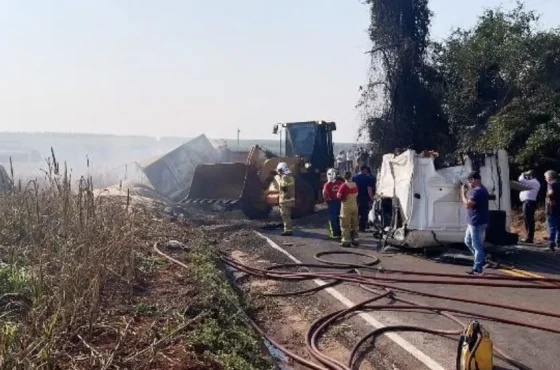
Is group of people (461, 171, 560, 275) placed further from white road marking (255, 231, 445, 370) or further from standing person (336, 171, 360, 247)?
standing person (336, 171, 360, 247)

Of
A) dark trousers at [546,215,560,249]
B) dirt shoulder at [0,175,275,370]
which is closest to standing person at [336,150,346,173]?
dark trousers at [546,215,560,249]

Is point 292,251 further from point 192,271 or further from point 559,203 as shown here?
point 559,203

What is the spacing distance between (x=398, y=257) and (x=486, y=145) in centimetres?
744

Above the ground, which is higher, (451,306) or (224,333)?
(224,333)

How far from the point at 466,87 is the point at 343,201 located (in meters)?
9.17

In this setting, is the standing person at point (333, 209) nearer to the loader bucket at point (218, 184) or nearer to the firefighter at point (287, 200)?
the firefighter at point (287, 200)

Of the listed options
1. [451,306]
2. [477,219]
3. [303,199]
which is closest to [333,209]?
[303,199]

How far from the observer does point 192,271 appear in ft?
28.8

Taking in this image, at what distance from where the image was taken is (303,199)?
1836 centimetres

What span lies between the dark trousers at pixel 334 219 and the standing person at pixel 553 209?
461 cm

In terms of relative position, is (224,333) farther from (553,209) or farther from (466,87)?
(466,87)

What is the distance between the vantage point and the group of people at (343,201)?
1312 cm

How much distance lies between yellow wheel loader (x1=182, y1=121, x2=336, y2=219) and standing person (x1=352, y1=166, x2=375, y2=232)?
3.12 m

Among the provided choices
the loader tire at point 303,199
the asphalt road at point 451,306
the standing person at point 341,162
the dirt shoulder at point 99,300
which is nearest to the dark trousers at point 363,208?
the asphalt road at point 451,306
